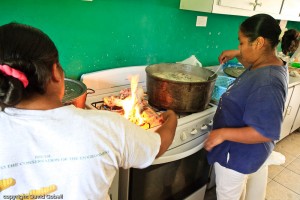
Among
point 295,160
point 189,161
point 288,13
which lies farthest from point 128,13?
point 295,160

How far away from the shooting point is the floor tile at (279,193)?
1915 millimetres

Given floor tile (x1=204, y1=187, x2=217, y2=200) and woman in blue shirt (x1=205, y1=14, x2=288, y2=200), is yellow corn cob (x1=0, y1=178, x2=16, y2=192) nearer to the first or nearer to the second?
woman in blue shirt (x1=205, y1=14, x2=288, y2=200)

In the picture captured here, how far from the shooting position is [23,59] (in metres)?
0.49

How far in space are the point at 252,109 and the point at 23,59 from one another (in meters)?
0.82

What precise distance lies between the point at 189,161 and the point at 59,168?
0.92 meters

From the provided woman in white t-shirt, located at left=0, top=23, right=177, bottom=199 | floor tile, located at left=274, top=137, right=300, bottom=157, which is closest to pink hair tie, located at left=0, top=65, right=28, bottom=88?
woman in white t-shirt, located at left=0, top=23, right=177, bottom=199

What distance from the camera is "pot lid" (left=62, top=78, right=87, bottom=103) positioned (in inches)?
38.6

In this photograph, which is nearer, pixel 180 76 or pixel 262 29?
pixel 262 29

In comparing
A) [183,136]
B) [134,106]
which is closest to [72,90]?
[134,106]

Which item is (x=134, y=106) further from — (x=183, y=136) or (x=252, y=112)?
(x=252, y=112)

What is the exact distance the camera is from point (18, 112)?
1.78 ft

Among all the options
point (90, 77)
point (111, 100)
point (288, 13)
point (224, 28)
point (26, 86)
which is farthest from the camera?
point (224, 28)

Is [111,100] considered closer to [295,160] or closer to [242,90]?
[242,90]

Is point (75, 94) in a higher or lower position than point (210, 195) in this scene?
higher
